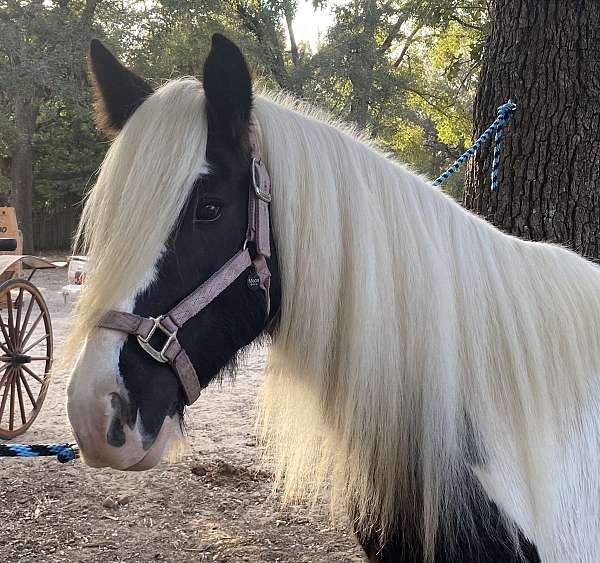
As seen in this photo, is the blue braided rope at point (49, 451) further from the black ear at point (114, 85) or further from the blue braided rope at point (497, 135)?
the blue braided rope at point (497, 135)

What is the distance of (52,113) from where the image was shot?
16.4 meters

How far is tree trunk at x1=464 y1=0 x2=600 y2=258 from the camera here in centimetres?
262

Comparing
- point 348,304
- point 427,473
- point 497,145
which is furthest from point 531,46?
point 427,473

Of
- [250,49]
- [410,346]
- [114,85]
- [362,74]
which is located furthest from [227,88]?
[362,74]

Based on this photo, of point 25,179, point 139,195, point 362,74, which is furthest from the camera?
point 25,179

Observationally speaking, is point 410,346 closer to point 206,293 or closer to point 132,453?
point 206,293

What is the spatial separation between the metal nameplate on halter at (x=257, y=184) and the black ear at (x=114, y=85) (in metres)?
0.35

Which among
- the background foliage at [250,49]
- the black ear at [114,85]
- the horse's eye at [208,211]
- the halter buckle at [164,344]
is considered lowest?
the halter buckle at [164,344]

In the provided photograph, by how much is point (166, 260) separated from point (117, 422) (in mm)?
323

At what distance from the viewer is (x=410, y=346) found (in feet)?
4.36

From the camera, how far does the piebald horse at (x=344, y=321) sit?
3.78 ft

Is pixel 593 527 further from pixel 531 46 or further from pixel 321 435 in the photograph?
pixel 531 46

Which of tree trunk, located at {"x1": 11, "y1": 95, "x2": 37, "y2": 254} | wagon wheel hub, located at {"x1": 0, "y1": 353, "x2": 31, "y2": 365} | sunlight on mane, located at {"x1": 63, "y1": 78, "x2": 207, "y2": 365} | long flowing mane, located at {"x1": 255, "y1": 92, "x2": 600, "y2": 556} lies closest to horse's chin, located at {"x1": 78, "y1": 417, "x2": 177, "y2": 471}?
sunlight on mane, located at {"x1": 63, "y1": 78, "x2": 207, "y2": 365}

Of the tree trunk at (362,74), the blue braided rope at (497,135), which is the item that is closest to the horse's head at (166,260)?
the blue braided rope at (497,135)
